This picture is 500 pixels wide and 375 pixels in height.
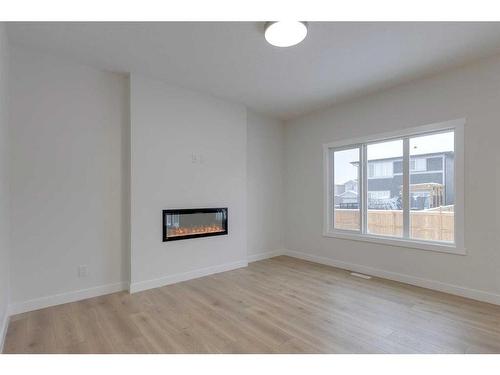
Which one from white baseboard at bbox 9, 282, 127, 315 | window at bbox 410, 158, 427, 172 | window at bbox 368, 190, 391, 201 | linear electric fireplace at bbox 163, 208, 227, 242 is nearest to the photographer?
white baseboard at bbox 9, 282, 127, 315

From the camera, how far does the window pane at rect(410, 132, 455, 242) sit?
10.6 ft

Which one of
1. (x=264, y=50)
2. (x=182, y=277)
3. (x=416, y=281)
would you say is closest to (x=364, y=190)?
(x=416, y=281)

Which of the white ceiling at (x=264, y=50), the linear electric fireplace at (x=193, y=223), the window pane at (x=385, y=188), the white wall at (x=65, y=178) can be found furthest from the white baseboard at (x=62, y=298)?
the window pane at (x=385, y=188)

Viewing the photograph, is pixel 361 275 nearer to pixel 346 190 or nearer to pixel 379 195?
pixel 379 195

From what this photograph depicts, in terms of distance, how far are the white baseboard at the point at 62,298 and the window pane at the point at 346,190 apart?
11.1ft

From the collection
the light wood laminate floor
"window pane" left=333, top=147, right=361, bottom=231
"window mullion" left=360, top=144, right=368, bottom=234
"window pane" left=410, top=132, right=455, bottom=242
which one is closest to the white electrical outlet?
the light wood laminate floor

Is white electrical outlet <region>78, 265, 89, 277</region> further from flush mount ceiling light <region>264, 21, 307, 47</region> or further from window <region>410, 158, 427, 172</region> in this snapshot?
window <region>410, 158, 427, 172</region>

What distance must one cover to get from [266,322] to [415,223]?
7.99 ft

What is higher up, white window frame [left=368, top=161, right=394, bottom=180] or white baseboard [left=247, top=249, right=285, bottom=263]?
white window frame [left=368, top=161, right=394, bottom=180]

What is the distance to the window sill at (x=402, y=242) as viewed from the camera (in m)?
3.12

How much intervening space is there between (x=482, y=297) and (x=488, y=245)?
0.57 meters

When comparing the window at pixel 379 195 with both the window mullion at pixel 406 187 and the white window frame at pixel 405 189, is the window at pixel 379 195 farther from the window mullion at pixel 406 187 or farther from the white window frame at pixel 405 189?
the window mullion at pixel 406 187

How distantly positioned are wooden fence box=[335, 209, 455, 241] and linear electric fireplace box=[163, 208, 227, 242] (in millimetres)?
2087
